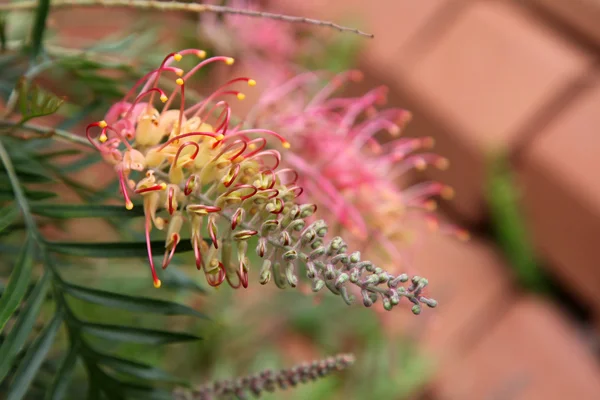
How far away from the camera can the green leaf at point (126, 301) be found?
Answer: 0.25 metres

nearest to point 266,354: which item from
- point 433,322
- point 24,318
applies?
point 433,322

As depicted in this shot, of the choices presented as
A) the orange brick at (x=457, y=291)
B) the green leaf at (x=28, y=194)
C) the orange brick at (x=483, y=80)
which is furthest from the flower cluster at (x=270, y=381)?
the orange brick at (x=483, y=80)

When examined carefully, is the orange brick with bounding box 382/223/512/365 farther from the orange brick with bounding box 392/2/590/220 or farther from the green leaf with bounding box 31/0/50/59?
the green leaf with bounding box 31/0/50/59

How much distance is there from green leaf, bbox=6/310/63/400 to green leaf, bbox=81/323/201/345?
0.06 ft

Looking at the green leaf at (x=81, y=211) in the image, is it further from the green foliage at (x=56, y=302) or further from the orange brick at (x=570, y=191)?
the orange brick at (x=570, y=191)

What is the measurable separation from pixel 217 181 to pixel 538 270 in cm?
86

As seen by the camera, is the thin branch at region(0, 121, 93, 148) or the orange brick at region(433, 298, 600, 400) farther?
the orange brick at region(433, 298, 600, 400)

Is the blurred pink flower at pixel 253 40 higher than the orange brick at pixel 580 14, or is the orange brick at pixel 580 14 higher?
the orange brick at pixel 580 14

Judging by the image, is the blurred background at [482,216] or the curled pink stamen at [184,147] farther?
the blurred background at [482,216]

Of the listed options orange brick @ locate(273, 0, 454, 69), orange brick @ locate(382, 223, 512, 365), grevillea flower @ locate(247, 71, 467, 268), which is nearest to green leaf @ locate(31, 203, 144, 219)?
grevillea flower @ locate(247, 71, 467, 268)

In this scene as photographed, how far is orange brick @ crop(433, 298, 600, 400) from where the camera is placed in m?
0.84

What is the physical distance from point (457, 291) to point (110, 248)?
2.59ft

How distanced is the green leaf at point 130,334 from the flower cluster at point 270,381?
1.5 inches

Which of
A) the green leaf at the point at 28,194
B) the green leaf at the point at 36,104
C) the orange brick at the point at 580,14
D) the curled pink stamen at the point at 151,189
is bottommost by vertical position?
the green leaf at the point at 28,194
